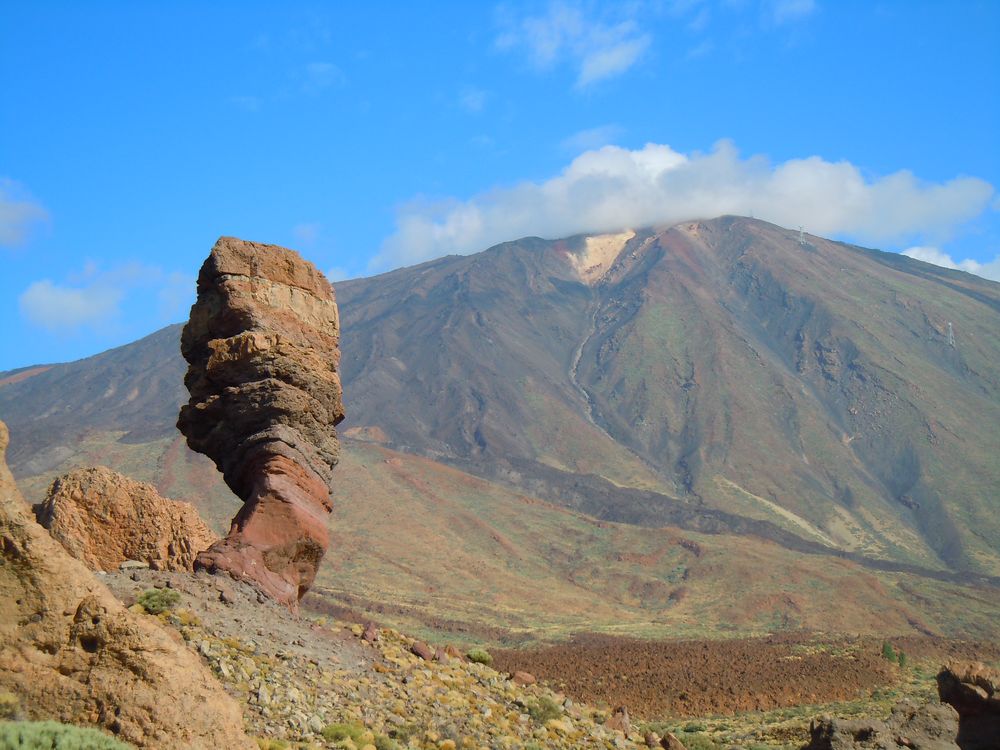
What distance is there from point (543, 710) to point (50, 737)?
8360 mm

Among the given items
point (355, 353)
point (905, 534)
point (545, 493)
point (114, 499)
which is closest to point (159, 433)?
point (545, 493)

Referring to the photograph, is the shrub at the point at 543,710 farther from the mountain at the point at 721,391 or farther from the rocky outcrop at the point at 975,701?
the mountain at the point at 721,391

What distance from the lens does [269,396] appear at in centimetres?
1495

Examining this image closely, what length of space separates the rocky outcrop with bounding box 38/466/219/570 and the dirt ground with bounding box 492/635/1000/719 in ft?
43.9

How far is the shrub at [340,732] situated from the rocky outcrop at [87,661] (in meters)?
2.16

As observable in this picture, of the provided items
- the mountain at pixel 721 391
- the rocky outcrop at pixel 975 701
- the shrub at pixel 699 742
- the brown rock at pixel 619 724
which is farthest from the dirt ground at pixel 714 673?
the mountain at pixel 721 391

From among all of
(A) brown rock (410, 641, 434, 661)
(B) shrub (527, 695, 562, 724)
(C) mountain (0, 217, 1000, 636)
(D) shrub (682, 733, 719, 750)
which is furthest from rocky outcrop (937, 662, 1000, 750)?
(C) mountain (0, 217, 1000, 636)

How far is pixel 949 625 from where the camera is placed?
213ft

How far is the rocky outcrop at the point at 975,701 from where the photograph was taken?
42.3 feet

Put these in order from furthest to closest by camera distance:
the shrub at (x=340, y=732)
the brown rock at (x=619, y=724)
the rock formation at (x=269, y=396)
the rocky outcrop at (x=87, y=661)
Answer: the brown rock at (x=619, y=724) < the rock formation at (x=269, y=396) < the shrub at (x=340, y=732) < the rocky outcrop at (x=87, y=661)

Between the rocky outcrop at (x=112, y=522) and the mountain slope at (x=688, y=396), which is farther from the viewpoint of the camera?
the mountain slope at (x=688, y=396)

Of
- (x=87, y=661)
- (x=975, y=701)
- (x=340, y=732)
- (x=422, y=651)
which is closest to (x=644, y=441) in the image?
(x=422, y=651)

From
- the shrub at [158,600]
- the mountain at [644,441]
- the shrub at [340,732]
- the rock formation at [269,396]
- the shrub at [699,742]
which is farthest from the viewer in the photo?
the mountain at [644,441]

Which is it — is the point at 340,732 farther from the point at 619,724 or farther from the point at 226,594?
the point at 619,724
